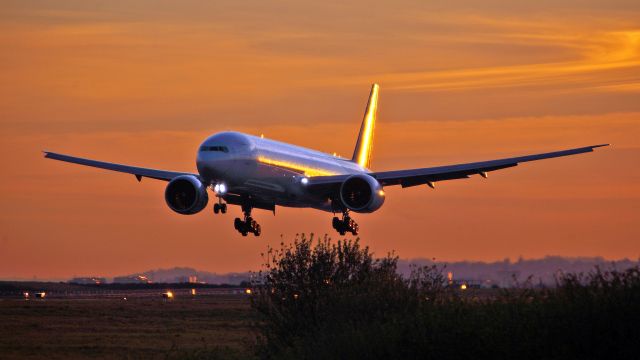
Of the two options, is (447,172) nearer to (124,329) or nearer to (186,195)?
(186,195)

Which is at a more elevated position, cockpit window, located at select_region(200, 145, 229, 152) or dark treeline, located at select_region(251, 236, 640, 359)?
cockpit window, located at select_region(200, 145, 229, 152)

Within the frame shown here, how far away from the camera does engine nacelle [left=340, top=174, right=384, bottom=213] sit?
→ 77.7 meters

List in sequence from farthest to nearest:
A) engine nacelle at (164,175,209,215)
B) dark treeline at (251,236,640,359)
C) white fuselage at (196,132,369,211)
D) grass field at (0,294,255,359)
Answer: engine nacelle at (164,175,209,215) → grass field at (0,294,255,359) → white fuselage at (196,132,369,211) → dark treeline at (251,236,640,359)

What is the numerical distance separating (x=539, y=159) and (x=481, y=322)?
133 feet

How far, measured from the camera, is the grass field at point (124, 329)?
70.9 metres

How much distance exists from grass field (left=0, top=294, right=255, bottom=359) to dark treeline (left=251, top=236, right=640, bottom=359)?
5.43 meters

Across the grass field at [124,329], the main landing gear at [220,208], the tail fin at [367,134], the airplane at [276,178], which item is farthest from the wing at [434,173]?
the tail fin at [367,134]

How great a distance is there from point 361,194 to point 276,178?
6.95 meters


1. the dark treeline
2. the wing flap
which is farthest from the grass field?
the wing flap

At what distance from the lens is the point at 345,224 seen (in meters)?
82.6

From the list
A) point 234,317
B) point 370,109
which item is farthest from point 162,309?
point 370,109

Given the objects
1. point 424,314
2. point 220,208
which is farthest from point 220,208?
point 424,314

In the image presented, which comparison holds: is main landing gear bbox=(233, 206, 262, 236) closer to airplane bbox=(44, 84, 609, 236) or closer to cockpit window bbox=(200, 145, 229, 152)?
airplane bbox=(44, 84, 609, 236)

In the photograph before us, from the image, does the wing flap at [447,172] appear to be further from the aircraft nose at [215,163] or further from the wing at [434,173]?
the aircraft nose at [215,163]
